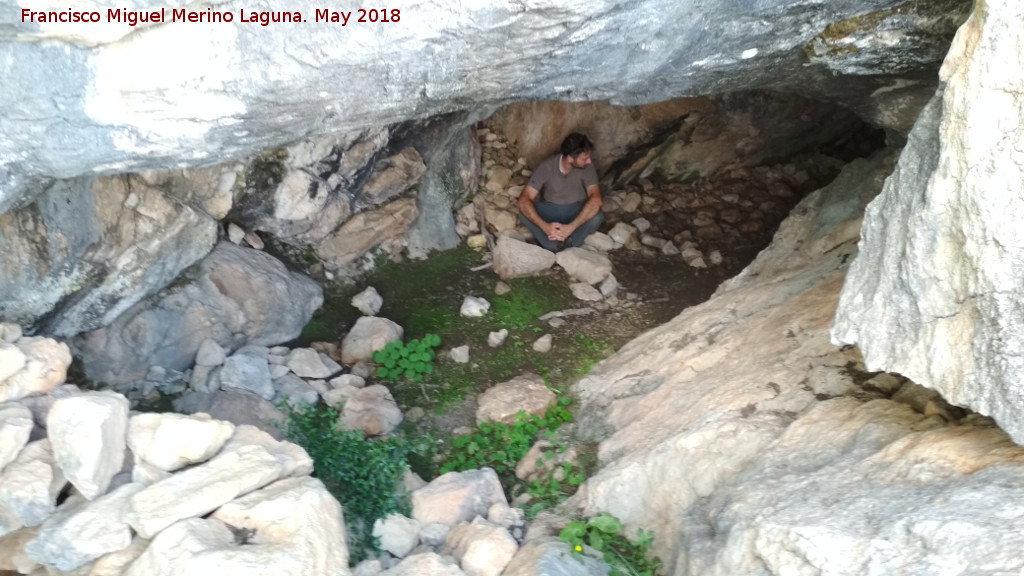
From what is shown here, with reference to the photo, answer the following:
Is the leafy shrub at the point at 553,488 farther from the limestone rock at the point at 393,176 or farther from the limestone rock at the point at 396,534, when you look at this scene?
the limestone rock at the point at 393,176

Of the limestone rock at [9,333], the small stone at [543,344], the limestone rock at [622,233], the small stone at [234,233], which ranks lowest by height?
the small stone at [543,344]

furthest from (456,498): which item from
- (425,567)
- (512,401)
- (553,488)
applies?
(512,401)

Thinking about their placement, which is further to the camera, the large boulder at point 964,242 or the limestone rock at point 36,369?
the limestone rock at point 36,369

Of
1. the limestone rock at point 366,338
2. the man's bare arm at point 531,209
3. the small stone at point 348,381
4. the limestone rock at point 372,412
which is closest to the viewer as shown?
the limestone rock at point 372,412

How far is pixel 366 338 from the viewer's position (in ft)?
17.1

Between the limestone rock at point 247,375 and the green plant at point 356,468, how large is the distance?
377 mm

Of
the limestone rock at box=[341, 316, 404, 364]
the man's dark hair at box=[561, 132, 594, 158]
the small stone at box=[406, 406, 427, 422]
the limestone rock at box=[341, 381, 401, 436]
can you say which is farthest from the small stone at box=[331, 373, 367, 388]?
the man's dark hair at box=[561, 132, 594, 158]

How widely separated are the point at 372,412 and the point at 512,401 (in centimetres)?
83

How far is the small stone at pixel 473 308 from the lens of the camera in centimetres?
565

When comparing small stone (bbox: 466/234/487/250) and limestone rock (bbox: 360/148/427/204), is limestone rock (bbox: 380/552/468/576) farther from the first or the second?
small stone (bbox: 466/234/487/250)

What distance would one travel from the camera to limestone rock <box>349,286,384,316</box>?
555cm

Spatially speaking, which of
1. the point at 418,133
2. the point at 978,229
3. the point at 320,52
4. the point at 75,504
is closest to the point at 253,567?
the point at 75,504

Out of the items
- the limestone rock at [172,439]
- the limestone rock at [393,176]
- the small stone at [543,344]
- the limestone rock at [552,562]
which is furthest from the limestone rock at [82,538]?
the limestone rock at [393,176]

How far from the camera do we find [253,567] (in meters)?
2.63
